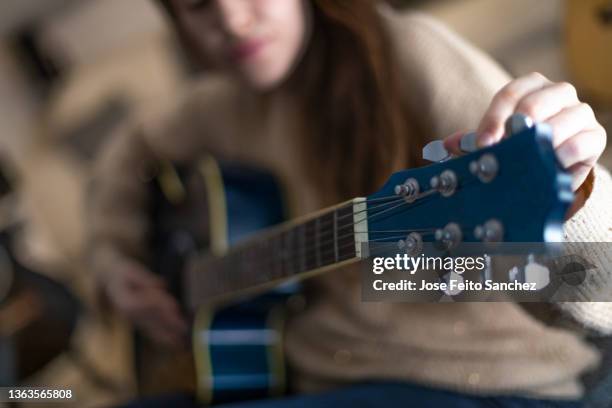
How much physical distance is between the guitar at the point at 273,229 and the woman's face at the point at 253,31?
14cm

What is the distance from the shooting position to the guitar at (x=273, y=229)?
0.29 meters

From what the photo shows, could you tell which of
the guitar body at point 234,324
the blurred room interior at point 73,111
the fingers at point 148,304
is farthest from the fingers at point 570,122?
the blurred room interior at point 73,111

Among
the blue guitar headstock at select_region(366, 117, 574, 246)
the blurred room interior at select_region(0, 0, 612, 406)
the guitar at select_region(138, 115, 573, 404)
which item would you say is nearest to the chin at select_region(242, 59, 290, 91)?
the guitar at select_region(138, 115, 573, 404)

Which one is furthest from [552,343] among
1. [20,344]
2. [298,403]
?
[20,344]

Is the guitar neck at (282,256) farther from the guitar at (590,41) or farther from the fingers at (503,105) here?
the guitar at (590,41)

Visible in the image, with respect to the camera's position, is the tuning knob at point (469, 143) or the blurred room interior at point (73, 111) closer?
the tuning knob at point (469, 143)

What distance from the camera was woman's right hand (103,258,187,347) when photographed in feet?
2.47

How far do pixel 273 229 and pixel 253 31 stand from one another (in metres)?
0.17

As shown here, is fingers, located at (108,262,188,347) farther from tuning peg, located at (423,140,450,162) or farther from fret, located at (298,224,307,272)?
tuning peg, located at (423,140,450,162)

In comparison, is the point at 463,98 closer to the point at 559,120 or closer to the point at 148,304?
the point at 559,120

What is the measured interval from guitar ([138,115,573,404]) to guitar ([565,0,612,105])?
18 centimetres

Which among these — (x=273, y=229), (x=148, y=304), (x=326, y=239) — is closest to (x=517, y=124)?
(x=326, y=239)

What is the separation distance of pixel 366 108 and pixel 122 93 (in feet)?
2.88

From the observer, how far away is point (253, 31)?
529mm
